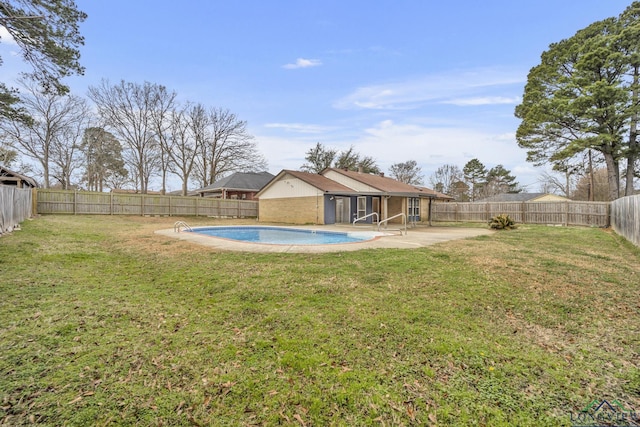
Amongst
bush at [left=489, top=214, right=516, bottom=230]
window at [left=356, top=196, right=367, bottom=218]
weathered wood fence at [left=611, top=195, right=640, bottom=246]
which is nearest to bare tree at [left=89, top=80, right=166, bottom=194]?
window at [left=356, top=196, right=367, bottom=218]

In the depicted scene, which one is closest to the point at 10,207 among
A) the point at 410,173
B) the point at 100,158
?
the point at 100,158

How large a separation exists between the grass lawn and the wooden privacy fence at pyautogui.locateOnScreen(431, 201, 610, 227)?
49.9 ft

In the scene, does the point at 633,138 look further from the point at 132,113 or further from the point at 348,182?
the point at 132,113

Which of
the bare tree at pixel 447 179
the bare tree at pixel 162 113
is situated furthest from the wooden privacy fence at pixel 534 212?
the bare tree at pixel 162 113

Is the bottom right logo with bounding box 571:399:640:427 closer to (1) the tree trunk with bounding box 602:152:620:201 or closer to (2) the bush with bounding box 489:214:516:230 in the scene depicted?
(2) the bush with bounding box 489:214:516:230

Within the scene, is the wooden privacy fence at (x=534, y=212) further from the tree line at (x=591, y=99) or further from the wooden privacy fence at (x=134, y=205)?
the wooden privacy fence at (x=134, y=205)

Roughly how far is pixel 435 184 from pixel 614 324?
51.3 meters

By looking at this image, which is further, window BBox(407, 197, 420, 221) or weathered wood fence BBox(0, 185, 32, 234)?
window BBox(407, 197, 420, 221)

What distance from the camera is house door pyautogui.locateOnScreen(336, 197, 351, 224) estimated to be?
21062mm

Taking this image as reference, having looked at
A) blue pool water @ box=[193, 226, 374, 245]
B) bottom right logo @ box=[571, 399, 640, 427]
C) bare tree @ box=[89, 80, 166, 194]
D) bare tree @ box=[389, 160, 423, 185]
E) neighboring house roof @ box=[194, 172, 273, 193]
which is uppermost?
bare tree @ box=[89, 80, 166, 194]

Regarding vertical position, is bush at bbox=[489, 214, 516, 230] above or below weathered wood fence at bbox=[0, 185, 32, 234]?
below

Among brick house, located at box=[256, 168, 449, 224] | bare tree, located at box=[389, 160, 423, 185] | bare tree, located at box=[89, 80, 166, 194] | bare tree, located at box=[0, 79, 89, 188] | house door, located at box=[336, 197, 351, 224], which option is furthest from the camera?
bare tree, located at box=[389, 160, 423, 185]

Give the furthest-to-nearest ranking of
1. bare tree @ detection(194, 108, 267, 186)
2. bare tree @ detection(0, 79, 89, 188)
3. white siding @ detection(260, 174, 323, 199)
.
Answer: bare tree @ detection(194, 108, 267, 186) → bare tree @ detection(0, 79, 89, 188) → white siding @ detection(260, 174, 323, 199)

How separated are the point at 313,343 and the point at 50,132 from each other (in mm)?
37396
